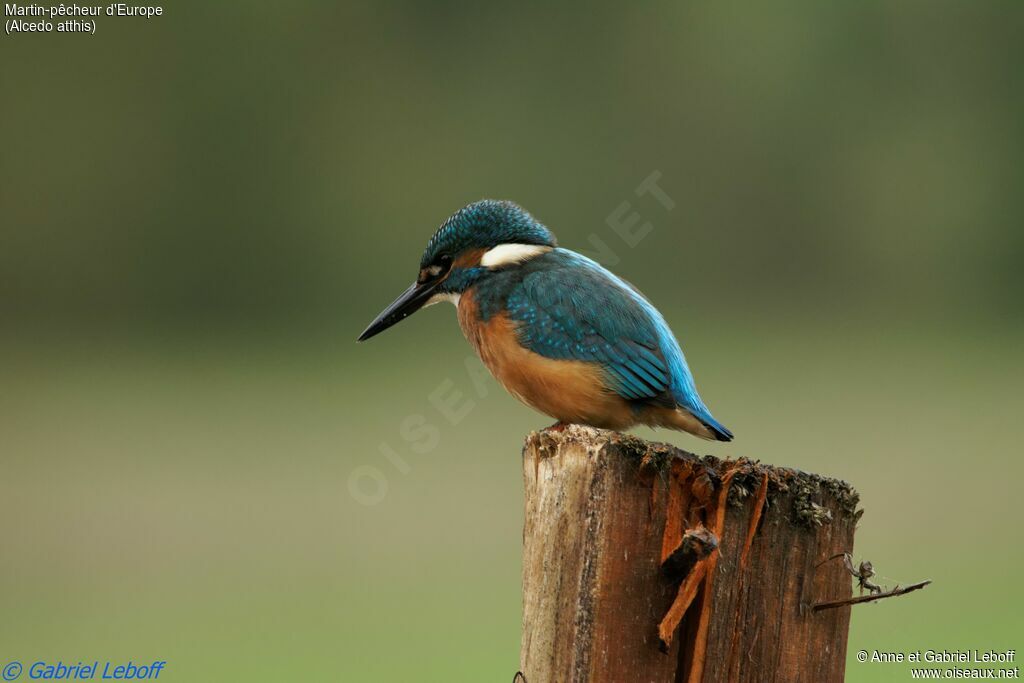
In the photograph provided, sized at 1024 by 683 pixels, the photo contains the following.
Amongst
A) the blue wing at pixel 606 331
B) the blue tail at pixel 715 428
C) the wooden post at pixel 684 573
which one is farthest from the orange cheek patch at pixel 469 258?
the wooden post at pixel 684 573

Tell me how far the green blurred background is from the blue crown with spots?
849 cm

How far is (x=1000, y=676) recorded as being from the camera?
11.2 ft

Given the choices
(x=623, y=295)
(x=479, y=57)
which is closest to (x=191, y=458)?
(x=479, y=57)

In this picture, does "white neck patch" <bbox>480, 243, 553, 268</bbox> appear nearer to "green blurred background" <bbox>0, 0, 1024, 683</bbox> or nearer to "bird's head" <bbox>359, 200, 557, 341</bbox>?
"bird's head" <bbox>359, 200, 557, 341</bbox>

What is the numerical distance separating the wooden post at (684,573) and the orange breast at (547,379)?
122 cm

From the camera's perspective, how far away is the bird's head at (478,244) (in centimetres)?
382

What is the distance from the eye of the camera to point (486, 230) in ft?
12.7

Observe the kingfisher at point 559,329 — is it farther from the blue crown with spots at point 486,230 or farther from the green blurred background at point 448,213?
the green blurred background at point 448,213

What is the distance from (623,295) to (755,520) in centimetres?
147

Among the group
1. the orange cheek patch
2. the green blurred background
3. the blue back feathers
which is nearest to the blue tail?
the blue back feathers

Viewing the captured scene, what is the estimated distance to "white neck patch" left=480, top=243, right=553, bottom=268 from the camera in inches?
149

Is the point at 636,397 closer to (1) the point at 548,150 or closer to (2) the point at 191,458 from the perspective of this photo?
(2) the point at 191,458

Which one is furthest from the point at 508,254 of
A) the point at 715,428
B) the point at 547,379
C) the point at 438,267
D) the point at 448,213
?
the point at 448,213

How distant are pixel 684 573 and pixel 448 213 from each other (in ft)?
42.7
